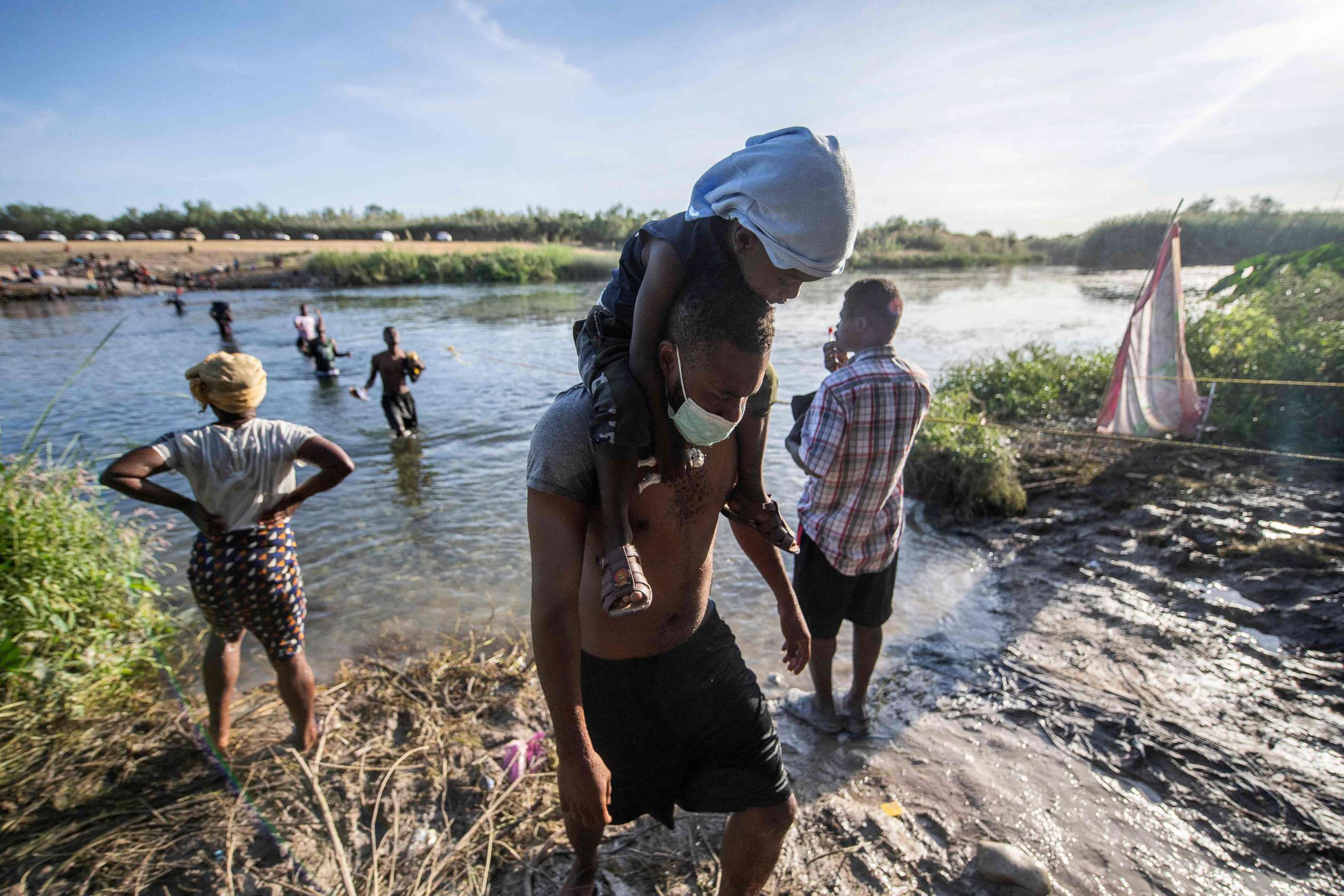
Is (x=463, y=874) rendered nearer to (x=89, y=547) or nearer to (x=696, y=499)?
(x=696, y=499)

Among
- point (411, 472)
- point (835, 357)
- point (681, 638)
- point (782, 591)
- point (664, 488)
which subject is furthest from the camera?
point (411, 472)

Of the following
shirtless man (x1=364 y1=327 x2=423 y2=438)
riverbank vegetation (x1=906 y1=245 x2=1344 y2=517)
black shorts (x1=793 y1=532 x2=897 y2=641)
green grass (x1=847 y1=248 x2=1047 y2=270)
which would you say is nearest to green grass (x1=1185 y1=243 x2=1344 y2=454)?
riverbank vegetation (x1=906 y1=245 x2=1344 y2=517)

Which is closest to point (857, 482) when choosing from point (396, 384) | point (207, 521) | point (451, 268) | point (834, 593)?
point (834, 593)

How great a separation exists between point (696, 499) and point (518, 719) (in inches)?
84.0

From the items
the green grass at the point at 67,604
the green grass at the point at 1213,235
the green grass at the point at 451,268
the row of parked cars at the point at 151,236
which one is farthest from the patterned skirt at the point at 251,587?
the row of parked cars at the point at 151,236

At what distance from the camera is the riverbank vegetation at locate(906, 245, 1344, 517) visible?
6141 millimetres

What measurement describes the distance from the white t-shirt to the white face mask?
1.95 metres

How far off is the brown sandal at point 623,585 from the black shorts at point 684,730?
478mm

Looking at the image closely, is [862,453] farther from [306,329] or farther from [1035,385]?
[306,329]

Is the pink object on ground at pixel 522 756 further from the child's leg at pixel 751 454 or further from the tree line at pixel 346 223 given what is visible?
the tree line at pixel 346 223

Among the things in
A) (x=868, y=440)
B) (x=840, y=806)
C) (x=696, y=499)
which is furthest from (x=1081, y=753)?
(x=696, y=499)

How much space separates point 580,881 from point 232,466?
2.20 meters

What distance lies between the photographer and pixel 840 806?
2.68 m

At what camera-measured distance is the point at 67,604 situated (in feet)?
10.3
